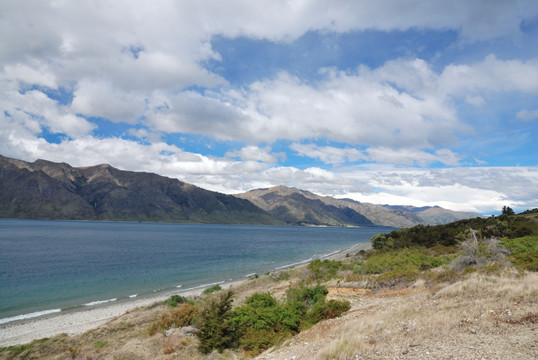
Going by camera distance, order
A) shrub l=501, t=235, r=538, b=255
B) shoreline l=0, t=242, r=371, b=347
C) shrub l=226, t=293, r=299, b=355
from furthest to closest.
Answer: shrub l=501, t=235, r=538, b=255, shoreline l=0, t=242, r=371, b=347, shrub l=226, t=293, r=299, b=355

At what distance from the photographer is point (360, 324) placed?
39.0 ft

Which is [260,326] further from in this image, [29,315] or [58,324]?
[29,315]

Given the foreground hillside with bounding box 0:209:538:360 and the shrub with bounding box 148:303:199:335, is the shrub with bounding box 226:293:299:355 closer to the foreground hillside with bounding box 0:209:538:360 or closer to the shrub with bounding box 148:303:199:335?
the foreground hillside with bounding box 0:209:538:360

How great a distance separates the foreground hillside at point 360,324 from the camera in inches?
357

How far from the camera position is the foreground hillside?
9062 mm

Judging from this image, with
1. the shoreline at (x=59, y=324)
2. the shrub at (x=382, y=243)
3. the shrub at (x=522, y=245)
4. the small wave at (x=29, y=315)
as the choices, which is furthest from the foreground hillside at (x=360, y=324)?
the shrub at (x=382, y=243)

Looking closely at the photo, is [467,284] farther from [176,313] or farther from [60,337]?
[60,337]

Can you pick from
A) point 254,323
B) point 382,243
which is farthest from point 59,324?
point 382,243

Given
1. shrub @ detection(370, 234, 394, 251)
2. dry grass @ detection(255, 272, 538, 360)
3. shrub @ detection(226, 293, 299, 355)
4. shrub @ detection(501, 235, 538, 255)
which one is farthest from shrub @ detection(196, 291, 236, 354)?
shrub @ detection(370, 234, 394, 251)

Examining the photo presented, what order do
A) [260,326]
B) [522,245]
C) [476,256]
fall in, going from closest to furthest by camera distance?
1. [260,326]
2. [476,256]
3. [522,245]

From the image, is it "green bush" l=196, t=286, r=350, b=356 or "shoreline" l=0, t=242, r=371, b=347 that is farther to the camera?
"shoreline" l=0, t=242, r=371, b=347

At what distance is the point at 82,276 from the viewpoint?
44094mm

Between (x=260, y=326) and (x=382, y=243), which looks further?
(x=382, y=243)

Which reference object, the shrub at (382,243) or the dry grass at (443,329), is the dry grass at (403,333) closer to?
the dry grass at (443,329)
